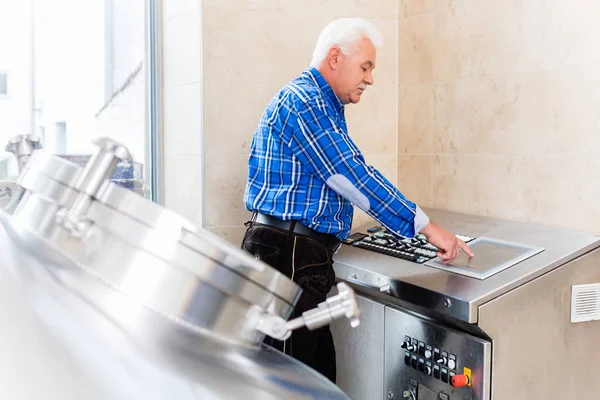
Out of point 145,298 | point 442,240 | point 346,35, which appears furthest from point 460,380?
point 145,298

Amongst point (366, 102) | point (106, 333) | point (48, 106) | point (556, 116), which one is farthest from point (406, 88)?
point (106, 333)

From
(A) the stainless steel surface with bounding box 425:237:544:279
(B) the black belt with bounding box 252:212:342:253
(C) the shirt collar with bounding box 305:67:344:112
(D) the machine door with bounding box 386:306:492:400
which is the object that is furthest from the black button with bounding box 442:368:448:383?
(C) the shirt collar with bounding box 305:67:344:112

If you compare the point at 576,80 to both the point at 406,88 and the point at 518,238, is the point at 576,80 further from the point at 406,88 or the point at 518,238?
the point at 406,88

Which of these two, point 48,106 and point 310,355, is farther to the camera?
point 48,106

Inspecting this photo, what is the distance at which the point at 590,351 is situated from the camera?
2281 mm

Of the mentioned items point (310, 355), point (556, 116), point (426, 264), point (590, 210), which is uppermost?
point (556, 116)

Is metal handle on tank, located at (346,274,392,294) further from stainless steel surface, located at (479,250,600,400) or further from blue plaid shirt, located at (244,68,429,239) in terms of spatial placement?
stainless steel surface, located at (479,250,600,400)

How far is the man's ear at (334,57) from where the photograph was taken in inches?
94.5

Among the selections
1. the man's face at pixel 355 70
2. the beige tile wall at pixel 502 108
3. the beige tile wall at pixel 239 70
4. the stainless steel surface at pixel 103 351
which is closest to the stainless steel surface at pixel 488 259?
the beige tile wall at pixel 502 108

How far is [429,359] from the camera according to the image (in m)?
2.21

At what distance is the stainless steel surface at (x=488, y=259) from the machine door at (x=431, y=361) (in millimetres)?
199

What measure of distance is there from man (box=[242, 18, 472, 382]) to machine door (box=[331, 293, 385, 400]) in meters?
0.13

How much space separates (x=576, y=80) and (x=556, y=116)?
0.15 metres

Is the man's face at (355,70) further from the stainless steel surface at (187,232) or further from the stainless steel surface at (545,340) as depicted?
the stainless steel surface at (187,232)
